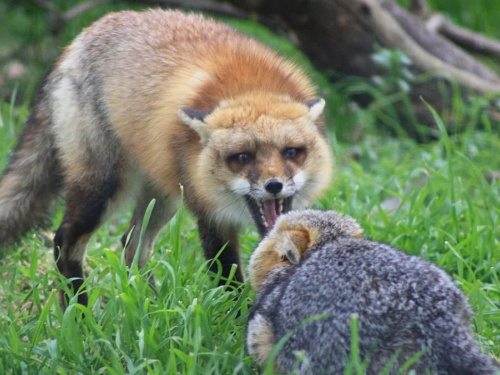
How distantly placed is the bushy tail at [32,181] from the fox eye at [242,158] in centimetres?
138

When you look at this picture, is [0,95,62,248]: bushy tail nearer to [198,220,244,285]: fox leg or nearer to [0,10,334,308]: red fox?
[0,10,334,308]: red fox

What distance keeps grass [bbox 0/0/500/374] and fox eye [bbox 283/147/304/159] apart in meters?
0.68

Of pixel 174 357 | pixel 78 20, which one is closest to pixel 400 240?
pixel 174 357

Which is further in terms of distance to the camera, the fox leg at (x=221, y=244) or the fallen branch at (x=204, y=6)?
the fallen branch at (x=204, y=6)

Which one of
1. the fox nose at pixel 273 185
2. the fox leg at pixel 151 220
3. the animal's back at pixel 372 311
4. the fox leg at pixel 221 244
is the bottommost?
the fox leg at pixel 151 220

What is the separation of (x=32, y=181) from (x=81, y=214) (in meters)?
0.61

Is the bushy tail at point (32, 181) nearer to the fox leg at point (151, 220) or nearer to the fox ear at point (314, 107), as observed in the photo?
the fox leg at point (151, 220)

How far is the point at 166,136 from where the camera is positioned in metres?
4.89

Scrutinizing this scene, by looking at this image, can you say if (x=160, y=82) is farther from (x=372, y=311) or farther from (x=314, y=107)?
(x=372, y=311)

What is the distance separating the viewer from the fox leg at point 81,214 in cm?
498

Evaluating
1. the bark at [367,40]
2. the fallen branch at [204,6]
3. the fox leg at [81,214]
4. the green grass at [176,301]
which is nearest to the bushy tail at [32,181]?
the green grass at [176,301]

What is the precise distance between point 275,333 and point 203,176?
158cm

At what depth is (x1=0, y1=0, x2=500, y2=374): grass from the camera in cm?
358

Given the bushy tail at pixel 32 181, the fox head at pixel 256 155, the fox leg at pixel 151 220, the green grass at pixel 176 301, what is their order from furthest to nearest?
1. the fox leg at pixel 151 220
2. the bushy tail at pixel 32 181
3. the fox head at pixel 256 155
4. the green grass at pixel 176 301
